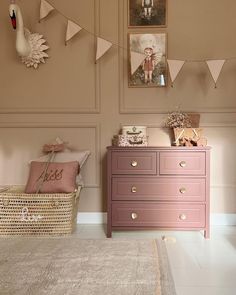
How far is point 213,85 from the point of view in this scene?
3.43m

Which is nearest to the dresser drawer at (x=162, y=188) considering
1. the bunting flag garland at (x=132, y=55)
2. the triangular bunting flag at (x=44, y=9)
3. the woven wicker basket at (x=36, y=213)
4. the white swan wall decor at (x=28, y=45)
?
the woven wicker basket at (x=36, y=213)

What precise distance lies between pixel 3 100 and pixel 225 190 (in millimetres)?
2298

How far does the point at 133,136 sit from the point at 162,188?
1.71ft

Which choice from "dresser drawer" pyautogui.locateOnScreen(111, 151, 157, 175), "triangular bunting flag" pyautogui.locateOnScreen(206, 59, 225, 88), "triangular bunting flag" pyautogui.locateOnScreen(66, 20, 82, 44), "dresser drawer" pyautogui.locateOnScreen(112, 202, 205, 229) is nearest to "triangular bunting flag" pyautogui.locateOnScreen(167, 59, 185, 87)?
"triangular bunting flag" pyautogui.locateOnScreen(206, 59, 225, 88)

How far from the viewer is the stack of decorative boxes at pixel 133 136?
10.4 ft

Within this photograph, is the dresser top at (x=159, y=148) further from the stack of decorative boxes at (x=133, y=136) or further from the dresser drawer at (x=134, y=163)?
the stack of decorative boxes at (x=133, y=136)

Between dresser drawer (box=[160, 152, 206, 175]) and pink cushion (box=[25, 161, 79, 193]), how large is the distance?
77cm

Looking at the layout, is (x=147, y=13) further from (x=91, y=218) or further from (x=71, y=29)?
(x=91, y=218)

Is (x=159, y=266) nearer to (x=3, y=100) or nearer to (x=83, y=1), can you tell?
(x=3, y=100)

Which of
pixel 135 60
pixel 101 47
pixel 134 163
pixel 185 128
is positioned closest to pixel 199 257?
pixel 134 163

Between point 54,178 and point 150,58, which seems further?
point 150,58

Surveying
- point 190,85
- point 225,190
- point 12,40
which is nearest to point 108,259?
point 225,190

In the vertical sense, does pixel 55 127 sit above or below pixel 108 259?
above

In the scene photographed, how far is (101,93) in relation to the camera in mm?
3482
